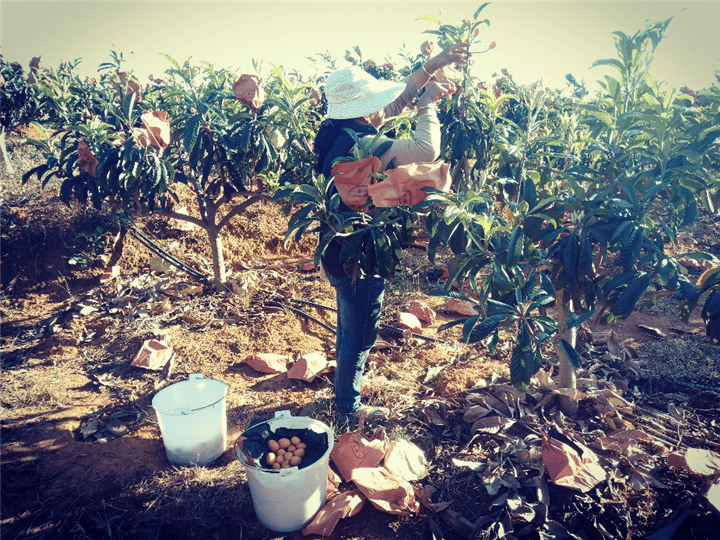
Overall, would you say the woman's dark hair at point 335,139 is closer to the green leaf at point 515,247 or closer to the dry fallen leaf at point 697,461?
the green leaf at point 515,247

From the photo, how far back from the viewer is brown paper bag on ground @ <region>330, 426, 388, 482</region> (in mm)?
2311

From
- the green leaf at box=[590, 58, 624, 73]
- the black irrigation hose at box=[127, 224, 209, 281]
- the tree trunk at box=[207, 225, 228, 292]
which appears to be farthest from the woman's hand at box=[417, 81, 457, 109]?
the black irrigation hose at box=[127, 224, 209, 281]

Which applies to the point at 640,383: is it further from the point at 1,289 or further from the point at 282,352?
the point at 1,289

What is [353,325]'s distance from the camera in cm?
243

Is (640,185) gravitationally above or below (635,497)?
above

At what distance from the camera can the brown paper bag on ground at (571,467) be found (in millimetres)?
2109

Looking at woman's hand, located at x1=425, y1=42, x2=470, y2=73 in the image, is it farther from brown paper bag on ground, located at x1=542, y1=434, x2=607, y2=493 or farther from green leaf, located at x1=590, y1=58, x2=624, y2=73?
brown paper bag on ground, located at x1=542, y1=434, x2=607, y2=493

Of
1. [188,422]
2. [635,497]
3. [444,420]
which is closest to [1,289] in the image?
[188,422]

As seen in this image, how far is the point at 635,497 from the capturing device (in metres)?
2.10

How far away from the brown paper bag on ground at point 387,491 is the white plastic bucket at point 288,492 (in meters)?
0.20

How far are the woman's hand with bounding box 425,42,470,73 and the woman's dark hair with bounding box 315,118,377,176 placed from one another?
1.56 feet

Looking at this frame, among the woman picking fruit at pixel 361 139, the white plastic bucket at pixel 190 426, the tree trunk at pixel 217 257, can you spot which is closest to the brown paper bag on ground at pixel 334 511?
the woman picking fruit at pixel 361 139

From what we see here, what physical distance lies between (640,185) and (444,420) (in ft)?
5.33

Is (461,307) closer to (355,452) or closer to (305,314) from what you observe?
(305,314)
